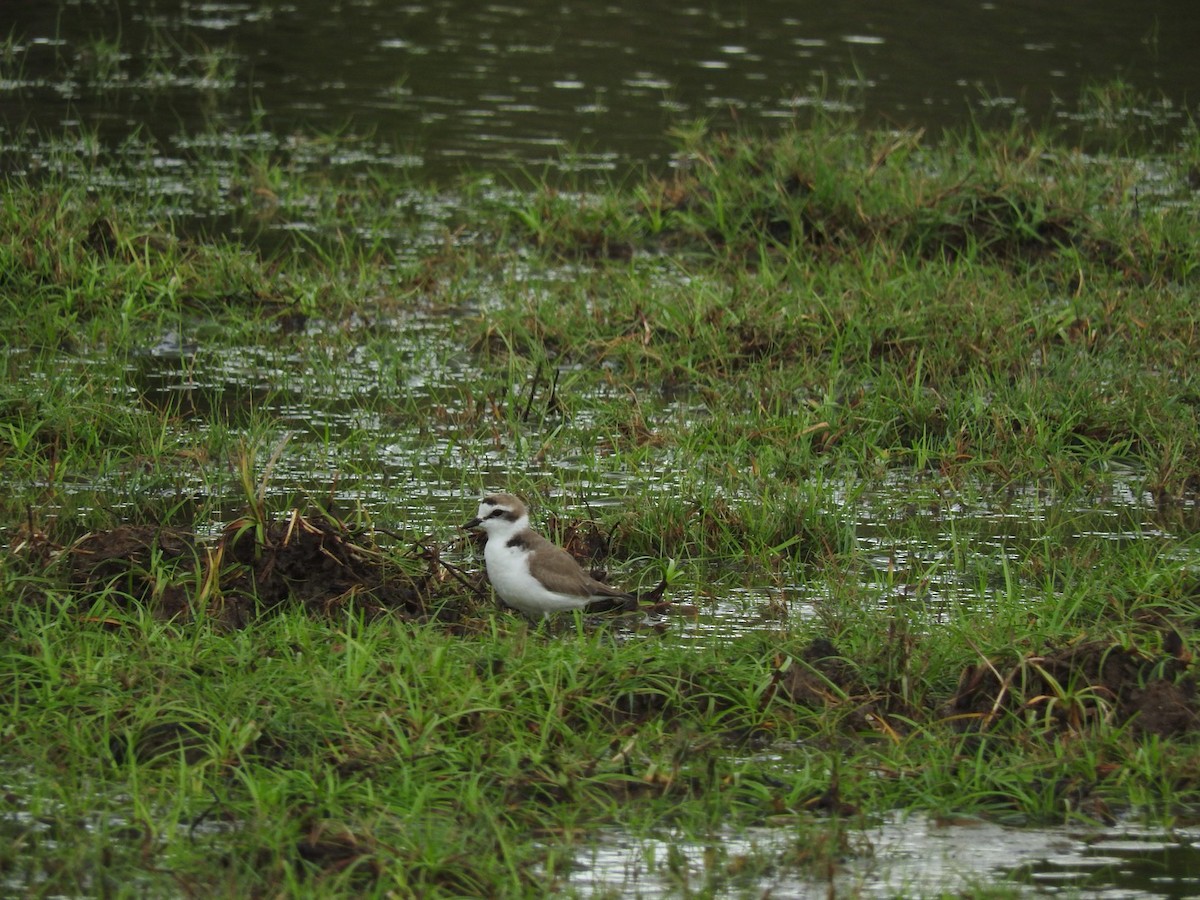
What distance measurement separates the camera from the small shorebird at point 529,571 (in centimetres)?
596

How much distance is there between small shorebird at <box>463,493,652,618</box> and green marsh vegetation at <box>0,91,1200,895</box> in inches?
5.1

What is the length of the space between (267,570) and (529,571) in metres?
0.92

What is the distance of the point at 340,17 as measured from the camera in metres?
16.2

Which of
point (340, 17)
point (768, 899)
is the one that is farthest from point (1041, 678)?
point (340, 17)

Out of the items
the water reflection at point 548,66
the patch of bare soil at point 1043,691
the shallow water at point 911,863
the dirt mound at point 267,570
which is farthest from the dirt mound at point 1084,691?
the water reflection at point 548,66

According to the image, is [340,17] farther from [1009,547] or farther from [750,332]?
[1009,547]

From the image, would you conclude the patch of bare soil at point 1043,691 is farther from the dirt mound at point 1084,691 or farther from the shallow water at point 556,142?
the shallow water at point 556,142

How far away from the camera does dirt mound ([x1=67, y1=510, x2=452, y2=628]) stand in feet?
19.9

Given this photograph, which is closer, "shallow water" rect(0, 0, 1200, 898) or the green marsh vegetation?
"shallow water" rect(0, 0, 1200, 898)

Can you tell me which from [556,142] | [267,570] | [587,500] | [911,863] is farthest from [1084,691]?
[556,142]

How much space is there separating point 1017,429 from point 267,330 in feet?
12.1

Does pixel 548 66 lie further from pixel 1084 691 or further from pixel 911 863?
pixel 911 863

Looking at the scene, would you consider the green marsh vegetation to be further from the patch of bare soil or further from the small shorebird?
the small shorebird

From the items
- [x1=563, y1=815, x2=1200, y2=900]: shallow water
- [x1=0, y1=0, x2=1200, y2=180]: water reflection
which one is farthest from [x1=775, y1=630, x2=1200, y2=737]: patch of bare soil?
[x1=0, y1=0, x2=1200, y2=180]: water reflection
